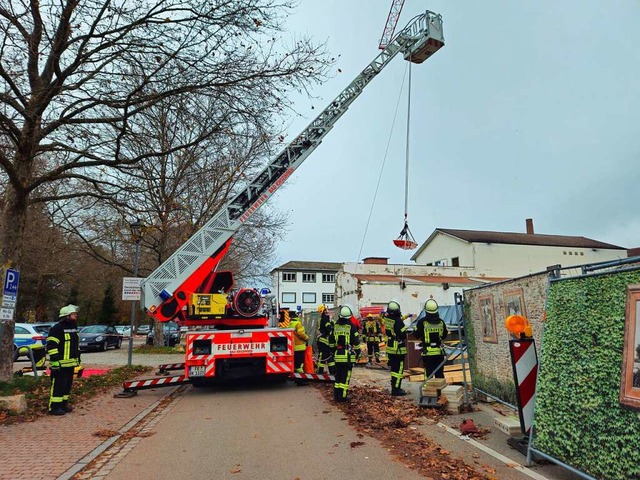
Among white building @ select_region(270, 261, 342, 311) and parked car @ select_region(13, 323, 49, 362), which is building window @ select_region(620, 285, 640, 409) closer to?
parked car @ select_region(13, 323, 49, 362)

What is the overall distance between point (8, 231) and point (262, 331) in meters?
5.74

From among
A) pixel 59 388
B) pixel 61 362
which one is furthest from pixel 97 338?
pixel 61 362

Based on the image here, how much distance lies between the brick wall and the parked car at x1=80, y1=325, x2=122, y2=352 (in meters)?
22.0

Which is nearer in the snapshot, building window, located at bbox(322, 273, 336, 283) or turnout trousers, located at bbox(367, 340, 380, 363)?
turnout trousers, located at bbox(367, 340, 380, 363)

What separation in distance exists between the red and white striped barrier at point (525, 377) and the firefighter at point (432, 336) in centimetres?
300

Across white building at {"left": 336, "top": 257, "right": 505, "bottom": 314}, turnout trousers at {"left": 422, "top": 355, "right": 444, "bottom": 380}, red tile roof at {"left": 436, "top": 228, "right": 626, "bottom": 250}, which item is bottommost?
turnout trousers at {"left": 422, "top": 355, "right": 444, "bottom": 380}

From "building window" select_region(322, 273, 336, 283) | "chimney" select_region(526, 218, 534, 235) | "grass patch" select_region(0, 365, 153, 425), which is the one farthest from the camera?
"building window" select_region(322, 273, 336, 283)

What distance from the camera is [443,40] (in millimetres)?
13344

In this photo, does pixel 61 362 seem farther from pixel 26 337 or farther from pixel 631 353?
pixel 26 337

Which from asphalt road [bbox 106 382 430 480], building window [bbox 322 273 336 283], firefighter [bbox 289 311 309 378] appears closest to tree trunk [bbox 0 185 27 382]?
→ asphalt road [bbox 106 382 430 480]

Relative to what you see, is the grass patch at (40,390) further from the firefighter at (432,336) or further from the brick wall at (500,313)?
the brick wall at (500,313)

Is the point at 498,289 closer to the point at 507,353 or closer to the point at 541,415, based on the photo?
the point at 507,353

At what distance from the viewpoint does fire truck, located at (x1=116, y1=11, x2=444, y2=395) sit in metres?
9.70

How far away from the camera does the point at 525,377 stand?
5352mm
